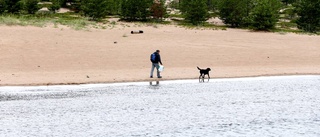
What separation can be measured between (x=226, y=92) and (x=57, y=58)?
59.7 feet

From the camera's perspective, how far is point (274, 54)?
48.6m

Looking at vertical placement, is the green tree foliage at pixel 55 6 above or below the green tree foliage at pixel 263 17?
above

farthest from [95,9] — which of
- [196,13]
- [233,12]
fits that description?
[233,12]

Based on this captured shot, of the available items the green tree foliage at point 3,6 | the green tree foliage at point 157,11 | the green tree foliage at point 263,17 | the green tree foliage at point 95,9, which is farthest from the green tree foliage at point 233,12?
the green tree foliage at point 3,6

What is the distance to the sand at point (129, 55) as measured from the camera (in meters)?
35.1

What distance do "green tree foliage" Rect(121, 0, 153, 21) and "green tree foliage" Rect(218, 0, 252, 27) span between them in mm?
16194

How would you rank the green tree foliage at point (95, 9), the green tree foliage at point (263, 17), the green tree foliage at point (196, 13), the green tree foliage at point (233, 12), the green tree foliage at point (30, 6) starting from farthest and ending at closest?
1. the green tree foliage at point (30, 6)
2. the green tree foliage at point (196, 13)
3. the green tree foliage at point (233, 12)
4. the green tree foliage at point (95, 9)
5. the green tree foliage at point (263, 17)

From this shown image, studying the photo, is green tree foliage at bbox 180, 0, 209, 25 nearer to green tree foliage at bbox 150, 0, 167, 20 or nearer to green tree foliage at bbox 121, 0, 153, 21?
green tree foliage at bbox 150, 0, 167, 20

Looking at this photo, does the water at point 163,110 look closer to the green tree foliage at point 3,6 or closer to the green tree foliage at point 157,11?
the green tree foliage at point 157,11

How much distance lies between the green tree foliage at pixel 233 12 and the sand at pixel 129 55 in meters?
30.3

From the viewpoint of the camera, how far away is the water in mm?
18688

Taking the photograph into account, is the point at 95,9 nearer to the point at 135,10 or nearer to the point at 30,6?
the point at 135,10

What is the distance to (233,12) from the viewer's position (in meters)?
91.8

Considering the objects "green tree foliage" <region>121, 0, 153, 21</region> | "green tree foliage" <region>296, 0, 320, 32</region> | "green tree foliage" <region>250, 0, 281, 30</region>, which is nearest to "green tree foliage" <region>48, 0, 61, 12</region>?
"green tree foliage" <region>121, 0, 153, 21</region>
